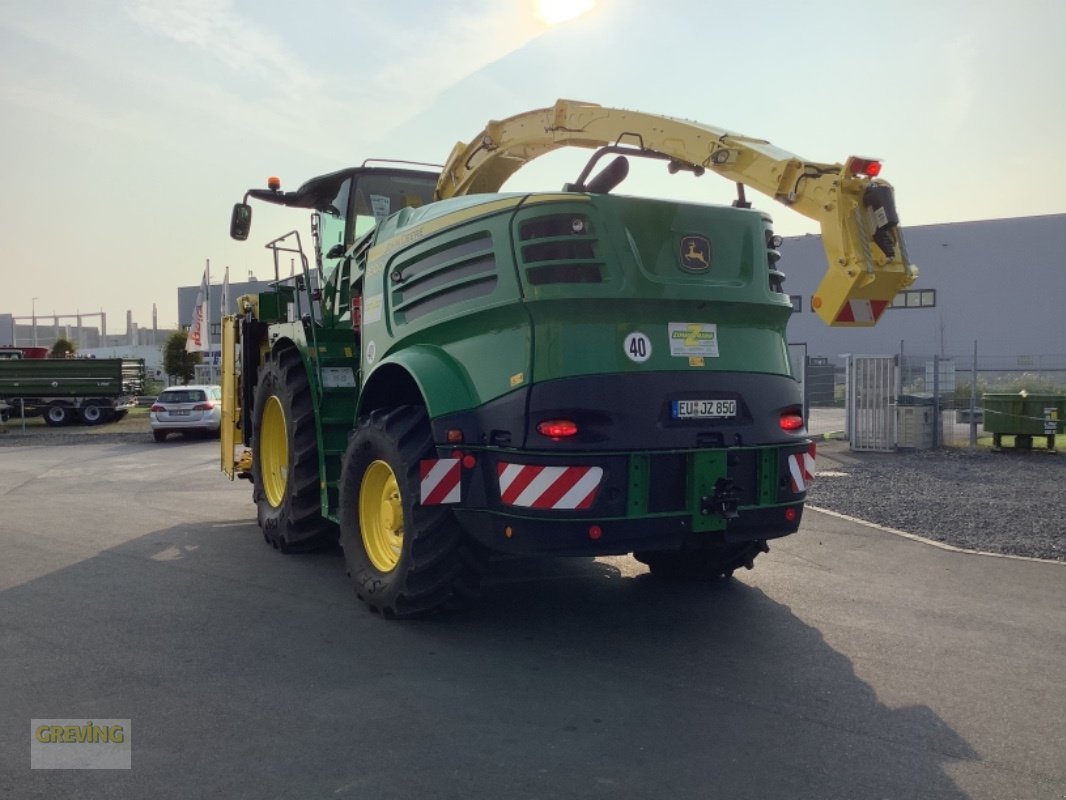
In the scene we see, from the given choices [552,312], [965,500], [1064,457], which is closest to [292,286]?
[552,312]

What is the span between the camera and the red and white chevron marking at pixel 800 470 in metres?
5.63

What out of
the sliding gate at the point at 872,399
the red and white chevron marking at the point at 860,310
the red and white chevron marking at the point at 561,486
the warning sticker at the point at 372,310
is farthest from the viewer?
the sliding gate at the point at 872,399

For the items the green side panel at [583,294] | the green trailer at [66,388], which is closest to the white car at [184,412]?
the green trailer at [66,388]

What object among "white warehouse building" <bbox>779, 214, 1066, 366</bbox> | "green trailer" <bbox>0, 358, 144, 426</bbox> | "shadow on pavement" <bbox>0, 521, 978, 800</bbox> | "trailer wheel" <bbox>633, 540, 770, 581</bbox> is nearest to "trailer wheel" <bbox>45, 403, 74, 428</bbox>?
"green trailer" <bbox>0, 358, 144, 426</bbox>

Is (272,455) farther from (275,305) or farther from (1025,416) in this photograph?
(1025,416)

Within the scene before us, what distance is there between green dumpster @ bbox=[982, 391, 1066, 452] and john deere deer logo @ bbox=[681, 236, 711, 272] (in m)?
12.8

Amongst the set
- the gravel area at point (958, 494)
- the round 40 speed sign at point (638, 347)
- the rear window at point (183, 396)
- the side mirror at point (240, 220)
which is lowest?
the gravel area at point (958, 494)

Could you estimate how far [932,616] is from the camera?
599 centimetres

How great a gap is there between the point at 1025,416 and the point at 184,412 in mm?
17560

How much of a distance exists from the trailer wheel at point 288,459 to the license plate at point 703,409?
3.29 m

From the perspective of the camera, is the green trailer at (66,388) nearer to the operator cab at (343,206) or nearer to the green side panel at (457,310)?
the operator cab at (343,206)

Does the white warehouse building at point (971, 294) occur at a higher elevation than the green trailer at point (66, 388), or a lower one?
higher

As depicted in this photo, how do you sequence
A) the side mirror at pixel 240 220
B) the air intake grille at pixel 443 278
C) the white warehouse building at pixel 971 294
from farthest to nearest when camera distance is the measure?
the white warehouse building at pixel 971 294 → the side mirror at pixel 240 220 → the air intake grille at pixel 443 278

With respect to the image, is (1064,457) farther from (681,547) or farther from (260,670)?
(260,670)
